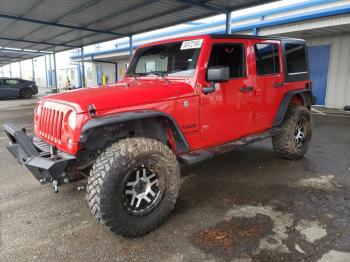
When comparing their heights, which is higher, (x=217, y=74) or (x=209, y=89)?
(x=217, y=74)

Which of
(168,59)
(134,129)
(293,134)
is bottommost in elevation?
(293,134)

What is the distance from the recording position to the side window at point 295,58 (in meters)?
5.03

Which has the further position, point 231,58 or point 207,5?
point 207,5

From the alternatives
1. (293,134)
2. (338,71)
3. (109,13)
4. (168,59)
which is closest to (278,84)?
(293,134)

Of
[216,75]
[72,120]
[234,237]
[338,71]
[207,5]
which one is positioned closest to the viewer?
[72,120]

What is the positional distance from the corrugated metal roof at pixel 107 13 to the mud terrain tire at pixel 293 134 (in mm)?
4838

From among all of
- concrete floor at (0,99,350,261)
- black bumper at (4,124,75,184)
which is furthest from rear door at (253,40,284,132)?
black bumper at (4,124,75,184)

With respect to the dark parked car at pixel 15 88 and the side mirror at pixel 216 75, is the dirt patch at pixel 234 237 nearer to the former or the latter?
the side mirror at pixel 216 75

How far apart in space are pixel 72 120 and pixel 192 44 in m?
1.84

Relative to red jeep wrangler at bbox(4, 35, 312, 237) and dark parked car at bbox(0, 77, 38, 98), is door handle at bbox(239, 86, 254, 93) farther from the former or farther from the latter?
dark parked car at bbox(0, 77, 38, 98)

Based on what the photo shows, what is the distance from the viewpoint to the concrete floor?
2.75 meters

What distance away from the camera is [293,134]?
5145mm

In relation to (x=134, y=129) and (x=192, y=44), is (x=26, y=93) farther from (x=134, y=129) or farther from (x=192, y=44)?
(x=134, y=129)

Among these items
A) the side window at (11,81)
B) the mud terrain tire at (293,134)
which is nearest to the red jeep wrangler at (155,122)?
the mud terrain tire at (293,134)
